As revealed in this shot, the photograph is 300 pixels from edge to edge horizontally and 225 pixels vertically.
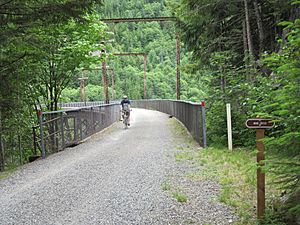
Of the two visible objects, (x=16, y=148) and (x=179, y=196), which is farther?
(x=16, y=148)

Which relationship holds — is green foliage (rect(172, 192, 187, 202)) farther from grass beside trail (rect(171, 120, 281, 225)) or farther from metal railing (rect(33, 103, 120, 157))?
metal railing (rect(33, 103, 120, 157))

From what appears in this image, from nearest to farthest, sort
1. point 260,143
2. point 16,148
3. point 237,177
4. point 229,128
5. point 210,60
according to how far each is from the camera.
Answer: point 260,143 → point 237,177 → point 229,128 → point 210,60 → point 16,148

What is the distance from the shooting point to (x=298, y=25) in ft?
11.1

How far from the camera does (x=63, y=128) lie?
39.9 ft

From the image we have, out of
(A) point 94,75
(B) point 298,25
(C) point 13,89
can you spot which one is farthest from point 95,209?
(A) point 94,75

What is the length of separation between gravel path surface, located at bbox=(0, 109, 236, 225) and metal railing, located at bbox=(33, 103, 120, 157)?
193 centimetres

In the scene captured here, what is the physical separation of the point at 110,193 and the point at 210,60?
8.85 m

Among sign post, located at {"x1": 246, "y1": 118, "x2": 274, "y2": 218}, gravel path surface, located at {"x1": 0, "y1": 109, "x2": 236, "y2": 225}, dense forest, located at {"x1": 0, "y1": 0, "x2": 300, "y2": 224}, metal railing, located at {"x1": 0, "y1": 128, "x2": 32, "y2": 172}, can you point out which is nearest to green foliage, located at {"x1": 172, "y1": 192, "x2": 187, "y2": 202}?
gravel path surface, located at {"x1": 0, "y1": 109, "x2": 236, "y2": 225}

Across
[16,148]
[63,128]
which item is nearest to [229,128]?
[63,128]

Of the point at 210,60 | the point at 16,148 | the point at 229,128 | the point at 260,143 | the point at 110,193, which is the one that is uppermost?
the point at 210,60

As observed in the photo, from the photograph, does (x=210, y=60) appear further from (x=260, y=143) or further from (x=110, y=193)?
(x=260, y=143)

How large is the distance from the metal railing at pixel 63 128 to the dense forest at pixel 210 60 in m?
1.21

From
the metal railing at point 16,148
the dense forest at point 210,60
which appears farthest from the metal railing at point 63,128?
the dense forest at point 210,60

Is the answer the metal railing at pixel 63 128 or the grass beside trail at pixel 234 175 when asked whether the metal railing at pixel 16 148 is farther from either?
the grass beside trail at pixel 234 175
